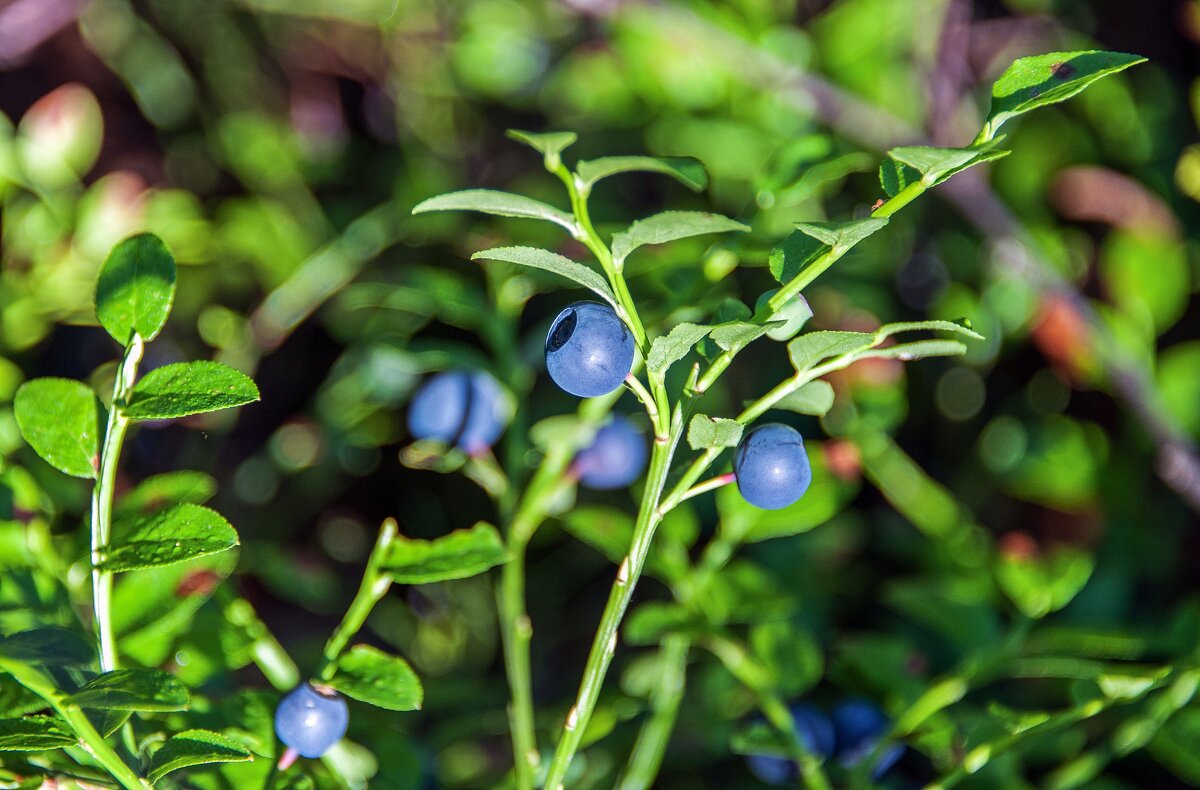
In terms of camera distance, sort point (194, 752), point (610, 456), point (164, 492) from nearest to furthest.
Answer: point (194, 752)
point (164, 492)
point (610, 456)

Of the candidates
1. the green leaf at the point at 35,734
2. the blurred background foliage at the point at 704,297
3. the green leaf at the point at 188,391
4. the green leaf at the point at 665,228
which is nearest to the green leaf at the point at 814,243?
the green leaf at the point at 665,228

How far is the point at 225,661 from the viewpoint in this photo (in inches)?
38.5

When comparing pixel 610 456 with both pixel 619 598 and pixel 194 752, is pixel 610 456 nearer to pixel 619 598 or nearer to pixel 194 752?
pixel 619 598

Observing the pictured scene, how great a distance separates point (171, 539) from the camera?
2.48ft

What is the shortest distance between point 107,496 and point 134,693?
6.4 inches

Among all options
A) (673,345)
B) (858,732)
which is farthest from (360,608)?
(858,732)

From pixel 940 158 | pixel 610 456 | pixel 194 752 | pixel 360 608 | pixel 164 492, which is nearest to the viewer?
pixel 940 158

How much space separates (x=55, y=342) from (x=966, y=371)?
156 cm

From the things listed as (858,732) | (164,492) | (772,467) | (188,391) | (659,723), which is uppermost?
(188,391)

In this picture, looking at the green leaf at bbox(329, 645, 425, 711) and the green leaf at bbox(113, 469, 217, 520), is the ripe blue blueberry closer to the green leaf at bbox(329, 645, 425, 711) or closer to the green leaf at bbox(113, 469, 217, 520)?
the green leaf at bbox(329, 645, 425, 711)

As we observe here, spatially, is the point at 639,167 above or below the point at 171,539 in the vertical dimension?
above

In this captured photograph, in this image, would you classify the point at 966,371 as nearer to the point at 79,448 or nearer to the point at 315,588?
the point at 315,588

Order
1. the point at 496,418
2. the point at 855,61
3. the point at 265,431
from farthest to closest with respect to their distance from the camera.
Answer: the point at 265,431, the point at 855,61, the point at 496,418

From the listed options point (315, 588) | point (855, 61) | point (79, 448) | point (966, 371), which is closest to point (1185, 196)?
point (966, 371)
